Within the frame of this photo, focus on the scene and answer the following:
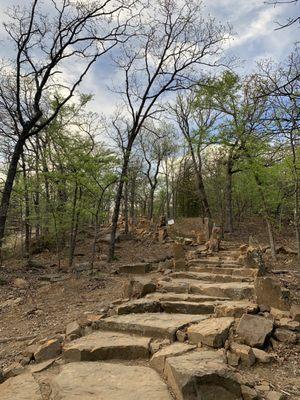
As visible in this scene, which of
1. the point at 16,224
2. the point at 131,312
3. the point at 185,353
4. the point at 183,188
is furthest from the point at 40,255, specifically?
the point at 185,353

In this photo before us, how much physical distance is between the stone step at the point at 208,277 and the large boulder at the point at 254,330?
132 inches

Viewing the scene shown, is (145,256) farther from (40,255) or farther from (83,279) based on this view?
(40,255)

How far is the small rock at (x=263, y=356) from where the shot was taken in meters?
4.32

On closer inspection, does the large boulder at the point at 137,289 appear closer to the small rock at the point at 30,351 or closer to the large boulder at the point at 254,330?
the small rock at the point at 30,351

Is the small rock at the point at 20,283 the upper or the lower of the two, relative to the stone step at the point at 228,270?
lower

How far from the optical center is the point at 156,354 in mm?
4395

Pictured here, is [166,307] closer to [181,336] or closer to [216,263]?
[181,336]

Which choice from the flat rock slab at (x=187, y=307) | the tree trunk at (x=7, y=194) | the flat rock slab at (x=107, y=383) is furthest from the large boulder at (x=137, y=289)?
the tree trunk at (x=7, y=194)

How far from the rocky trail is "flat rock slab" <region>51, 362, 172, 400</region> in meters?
0.01

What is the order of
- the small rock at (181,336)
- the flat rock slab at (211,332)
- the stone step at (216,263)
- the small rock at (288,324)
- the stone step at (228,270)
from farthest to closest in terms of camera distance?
the stone step at (216,263)
the stone step at (228,270)
the small rock at (288,324)
the small rock at (181,336)
the flat rock slab at (211,332)

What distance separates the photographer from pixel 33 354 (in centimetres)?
487

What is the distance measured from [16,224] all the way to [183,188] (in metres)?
11.7

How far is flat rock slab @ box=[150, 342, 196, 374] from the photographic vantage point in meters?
4.22

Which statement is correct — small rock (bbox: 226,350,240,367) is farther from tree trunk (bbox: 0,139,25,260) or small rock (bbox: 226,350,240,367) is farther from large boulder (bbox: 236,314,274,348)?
tree trunk (bbox: 0,139,25,260)
